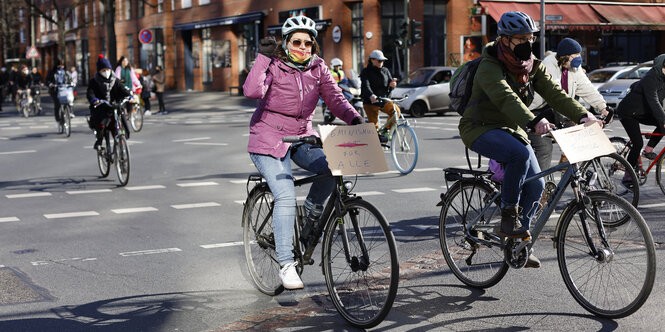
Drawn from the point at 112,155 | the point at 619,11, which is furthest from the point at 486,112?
the point at 619,11

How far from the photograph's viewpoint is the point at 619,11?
4012cm

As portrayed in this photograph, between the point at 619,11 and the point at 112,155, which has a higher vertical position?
the point at 619,11

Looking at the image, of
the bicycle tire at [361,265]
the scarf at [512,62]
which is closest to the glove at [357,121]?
the bicycle tire at [361,265]

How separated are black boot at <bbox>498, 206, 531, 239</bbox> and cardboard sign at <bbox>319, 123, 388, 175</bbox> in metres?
Answer: 0.89

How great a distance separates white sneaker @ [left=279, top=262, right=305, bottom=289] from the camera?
5164 mm

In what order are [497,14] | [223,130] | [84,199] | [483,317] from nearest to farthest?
1. [483,317]
2. [84,199]
3. [223,130]
4. [497,14]

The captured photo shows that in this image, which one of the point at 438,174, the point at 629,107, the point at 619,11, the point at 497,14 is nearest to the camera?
the point at 629,107

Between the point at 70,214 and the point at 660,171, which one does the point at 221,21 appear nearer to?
the point at 70,214

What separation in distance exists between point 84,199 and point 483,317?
6898 mm

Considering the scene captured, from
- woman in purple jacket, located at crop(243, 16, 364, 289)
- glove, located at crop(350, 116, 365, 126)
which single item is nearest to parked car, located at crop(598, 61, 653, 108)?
woman in purple jacket, located at crop(243, 16, 364, 289)

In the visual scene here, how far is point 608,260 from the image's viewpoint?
4832 mm

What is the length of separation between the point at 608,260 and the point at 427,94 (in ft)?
Answer: 73.1

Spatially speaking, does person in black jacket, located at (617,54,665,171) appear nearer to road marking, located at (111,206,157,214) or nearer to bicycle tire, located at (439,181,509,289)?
bicycle tire, located at (439,181,509,289)

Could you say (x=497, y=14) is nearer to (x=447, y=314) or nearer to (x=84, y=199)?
(x=84, y=199)
